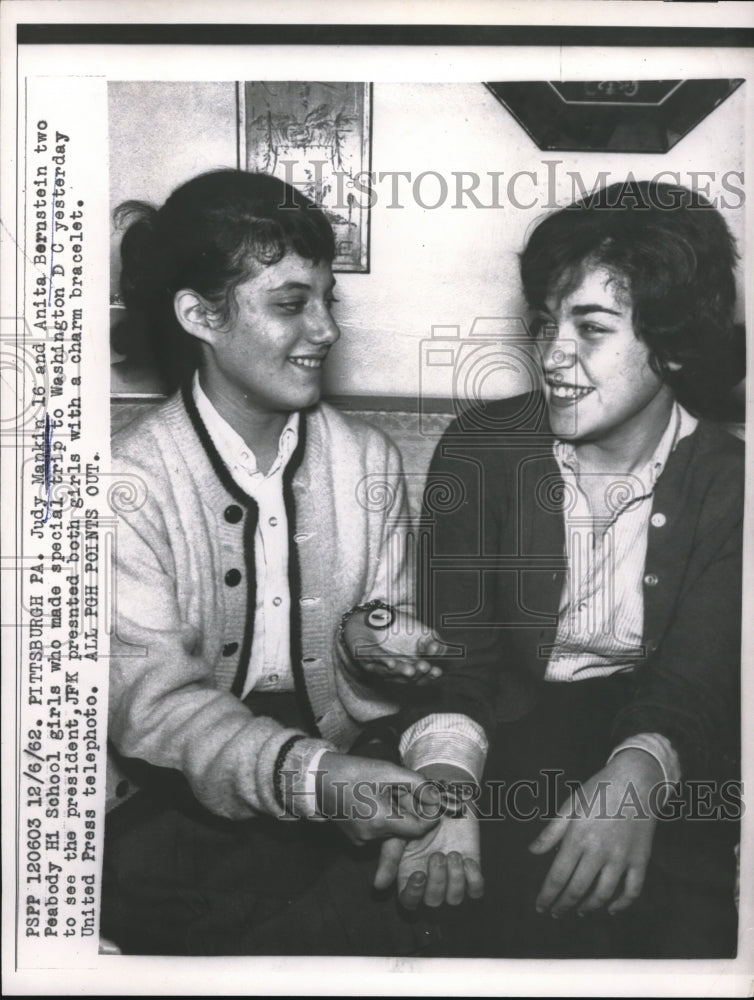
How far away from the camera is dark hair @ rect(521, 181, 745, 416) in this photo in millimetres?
1502

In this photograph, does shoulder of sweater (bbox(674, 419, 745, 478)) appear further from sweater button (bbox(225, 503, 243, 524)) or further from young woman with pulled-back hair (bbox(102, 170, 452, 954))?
sweater button (bbox(225, 503, 243, 524))

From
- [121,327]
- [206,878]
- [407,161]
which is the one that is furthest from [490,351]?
[206,878]

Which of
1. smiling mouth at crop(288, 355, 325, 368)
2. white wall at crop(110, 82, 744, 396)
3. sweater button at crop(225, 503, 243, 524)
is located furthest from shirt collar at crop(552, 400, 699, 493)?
sweater button at crop(225, 503, 243, 524)

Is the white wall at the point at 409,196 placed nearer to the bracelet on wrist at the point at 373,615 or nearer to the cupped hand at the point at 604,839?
the bracelet on wrist at the point at 373,615

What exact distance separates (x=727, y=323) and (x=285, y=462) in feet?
2.18

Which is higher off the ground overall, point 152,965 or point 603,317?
point 603,317

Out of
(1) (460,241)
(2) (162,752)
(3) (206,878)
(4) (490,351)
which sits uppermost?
(1) (460,241)

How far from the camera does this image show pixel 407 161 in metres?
1.51

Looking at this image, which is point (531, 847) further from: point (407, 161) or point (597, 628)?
point (407, 161)

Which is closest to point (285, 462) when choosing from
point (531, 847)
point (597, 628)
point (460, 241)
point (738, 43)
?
point (460, 241)

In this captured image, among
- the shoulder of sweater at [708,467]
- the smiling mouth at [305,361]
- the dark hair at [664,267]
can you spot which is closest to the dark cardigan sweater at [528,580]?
the shoulder of sweater at [708,467]

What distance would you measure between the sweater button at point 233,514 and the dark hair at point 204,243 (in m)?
0.19
